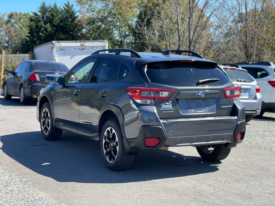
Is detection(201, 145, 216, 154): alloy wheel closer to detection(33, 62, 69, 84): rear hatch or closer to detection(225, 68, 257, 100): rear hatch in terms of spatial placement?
detection(225, 68, 257, 100): rear hatch

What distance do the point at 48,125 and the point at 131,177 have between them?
3.10m

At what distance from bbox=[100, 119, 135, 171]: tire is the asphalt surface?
0.13m

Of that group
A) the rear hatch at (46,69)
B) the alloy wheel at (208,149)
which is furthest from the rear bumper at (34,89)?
the alloy wheel at (208,149)

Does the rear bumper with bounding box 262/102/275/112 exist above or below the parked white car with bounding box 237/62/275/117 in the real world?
below

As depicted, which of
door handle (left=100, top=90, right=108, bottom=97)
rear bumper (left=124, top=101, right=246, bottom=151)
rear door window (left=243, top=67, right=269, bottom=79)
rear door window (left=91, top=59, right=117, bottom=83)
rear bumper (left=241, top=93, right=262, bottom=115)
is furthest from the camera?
rear door window (left=243, top=67, right=269, bottom=79)

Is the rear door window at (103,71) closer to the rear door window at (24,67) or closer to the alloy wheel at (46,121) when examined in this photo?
the alloy wheel at (46,121)

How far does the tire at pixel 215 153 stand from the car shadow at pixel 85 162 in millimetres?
93

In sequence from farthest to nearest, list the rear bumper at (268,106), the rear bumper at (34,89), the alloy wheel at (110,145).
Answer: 1. the rear bumper at (34,89)
2. the rear bumper at (268,106)
3. the alloy wheel at (110,145)

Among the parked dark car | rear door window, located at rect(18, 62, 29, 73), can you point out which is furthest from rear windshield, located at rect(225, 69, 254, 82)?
rear door window, located at rect(18, 62, 29, 73)

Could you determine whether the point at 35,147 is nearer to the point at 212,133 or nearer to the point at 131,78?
the point at 131,78

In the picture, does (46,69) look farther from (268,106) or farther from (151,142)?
(151,142)

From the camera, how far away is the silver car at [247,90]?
33.5 feet

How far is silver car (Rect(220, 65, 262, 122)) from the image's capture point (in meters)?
10.2

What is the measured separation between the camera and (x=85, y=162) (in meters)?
5.78
